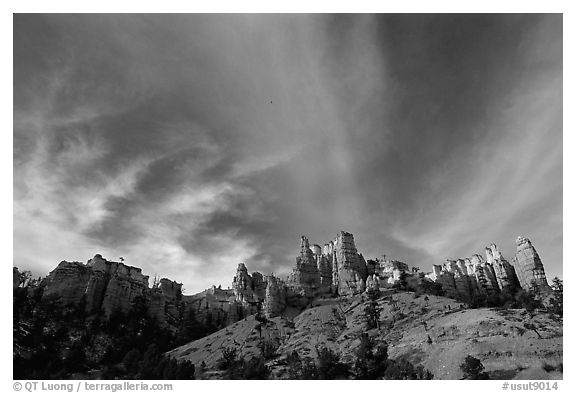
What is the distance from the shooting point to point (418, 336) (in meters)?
67.1

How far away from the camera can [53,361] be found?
6494 centimetres

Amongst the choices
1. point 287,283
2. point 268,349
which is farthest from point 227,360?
point 287,283

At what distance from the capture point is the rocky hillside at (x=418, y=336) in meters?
46.4

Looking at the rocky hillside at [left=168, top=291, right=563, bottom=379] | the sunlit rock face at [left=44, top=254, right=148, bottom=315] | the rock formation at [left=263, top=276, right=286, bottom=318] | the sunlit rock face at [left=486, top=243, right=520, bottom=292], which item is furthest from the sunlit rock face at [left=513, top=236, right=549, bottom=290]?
the sunlit rock face at [left=44, top=254, right=148, bottom=315]

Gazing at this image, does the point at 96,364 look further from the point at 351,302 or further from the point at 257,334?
the point at 351,302

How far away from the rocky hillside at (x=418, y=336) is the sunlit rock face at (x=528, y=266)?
170 ft

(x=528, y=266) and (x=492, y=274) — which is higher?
(x=492, y=274)

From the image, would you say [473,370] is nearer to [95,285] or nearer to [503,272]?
[95,285]

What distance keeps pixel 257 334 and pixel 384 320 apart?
108 feet

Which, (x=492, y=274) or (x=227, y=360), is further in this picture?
(x=492, y=274)

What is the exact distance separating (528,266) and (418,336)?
8696cm

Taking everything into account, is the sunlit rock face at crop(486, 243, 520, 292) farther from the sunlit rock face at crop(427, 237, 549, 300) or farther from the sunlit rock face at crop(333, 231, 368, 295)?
the sunlit rock face at crop(333, 231, 368, 295)

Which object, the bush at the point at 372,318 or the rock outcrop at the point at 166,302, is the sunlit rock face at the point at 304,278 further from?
the rock outcrop at the point at 166,302
